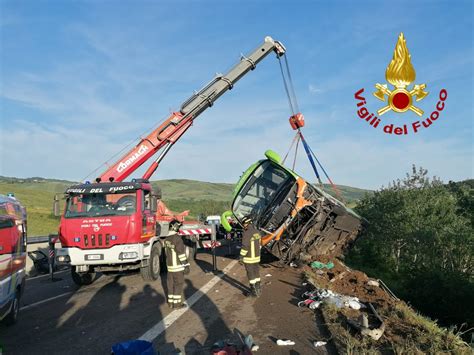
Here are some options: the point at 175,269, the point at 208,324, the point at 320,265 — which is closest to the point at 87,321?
the point at 175,269

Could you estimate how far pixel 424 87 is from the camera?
29.1 feet

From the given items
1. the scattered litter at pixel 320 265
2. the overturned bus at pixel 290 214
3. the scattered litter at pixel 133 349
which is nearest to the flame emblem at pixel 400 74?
the overturned bus at pixel 290 214

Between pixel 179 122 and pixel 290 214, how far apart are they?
197 inches

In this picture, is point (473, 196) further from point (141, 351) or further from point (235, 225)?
point (141, 351)

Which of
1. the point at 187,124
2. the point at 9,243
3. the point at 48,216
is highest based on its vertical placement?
the point at 187,124

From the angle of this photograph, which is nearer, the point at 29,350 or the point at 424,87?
the point at 29,350

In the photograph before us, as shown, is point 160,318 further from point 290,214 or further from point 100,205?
point 290,214

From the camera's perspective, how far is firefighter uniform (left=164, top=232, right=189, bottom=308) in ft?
22.2

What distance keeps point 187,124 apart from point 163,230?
4037 millimetres

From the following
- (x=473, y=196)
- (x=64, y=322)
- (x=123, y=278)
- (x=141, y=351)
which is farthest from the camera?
(x=473, y=196)

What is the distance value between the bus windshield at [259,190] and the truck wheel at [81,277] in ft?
14.3

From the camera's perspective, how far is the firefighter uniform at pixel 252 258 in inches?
301

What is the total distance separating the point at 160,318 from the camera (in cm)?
620

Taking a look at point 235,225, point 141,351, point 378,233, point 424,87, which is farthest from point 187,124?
point 378,233
